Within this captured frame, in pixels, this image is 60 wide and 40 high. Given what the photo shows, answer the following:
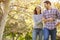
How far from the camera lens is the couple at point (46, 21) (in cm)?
309

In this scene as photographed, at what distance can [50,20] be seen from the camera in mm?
3125

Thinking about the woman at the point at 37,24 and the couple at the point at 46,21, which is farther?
the woman at the point at 37,24

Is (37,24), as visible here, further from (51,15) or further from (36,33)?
(51,15)

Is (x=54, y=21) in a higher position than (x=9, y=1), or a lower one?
lower

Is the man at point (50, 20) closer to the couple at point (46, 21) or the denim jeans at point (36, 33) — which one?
the couple at point (46, 21)

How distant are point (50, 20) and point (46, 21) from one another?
0.23ft

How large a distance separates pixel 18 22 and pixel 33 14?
0.29 meters

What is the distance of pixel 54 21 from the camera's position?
3.15m

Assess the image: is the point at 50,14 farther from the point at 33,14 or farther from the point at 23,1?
the point at 23,1

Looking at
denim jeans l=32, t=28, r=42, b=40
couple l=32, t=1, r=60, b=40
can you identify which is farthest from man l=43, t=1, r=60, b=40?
denim jeans l=32, t=28, r=42, b=40

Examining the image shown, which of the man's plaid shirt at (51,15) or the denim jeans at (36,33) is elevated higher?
the man's plaid shirt at (51,15)

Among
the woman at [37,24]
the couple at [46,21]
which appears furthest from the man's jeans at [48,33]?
the woman at [37,24]

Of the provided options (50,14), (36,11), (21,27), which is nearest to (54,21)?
(50,14)

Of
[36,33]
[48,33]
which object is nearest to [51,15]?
[48,33]
